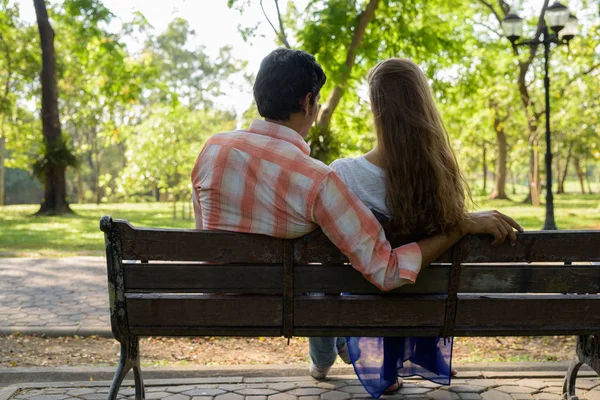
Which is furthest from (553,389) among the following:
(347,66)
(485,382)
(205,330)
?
(347,66)

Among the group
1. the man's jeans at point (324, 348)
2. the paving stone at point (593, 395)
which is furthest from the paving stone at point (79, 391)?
the paving stone at point (593, 395)

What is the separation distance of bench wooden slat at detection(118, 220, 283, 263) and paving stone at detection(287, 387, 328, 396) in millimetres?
1221

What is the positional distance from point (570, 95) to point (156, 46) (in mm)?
41097

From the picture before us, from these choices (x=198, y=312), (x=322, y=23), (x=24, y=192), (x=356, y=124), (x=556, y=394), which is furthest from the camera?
(x=24, y=192)

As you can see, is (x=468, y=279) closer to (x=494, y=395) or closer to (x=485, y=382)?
(x=494, y=395)

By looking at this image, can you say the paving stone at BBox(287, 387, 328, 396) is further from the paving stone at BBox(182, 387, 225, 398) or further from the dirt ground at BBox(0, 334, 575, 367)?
the dirt ground at BBox(0, 334, 575, 367)

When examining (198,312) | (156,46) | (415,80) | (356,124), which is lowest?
(198,312)

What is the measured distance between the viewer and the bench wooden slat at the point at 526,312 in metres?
2.99

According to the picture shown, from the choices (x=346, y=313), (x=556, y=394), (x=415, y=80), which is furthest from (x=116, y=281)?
(x=556, y=394)

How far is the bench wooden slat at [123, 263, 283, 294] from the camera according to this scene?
2.86 m

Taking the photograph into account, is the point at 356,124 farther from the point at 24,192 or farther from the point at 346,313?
the point at 24,192

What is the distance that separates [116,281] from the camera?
9.59 feet

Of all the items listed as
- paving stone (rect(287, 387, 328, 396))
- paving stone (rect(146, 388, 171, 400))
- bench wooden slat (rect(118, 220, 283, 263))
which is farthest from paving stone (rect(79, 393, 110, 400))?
bench wooden slat (rect(118, 220, 283, 263))

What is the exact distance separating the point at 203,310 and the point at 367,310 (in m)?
0.72
